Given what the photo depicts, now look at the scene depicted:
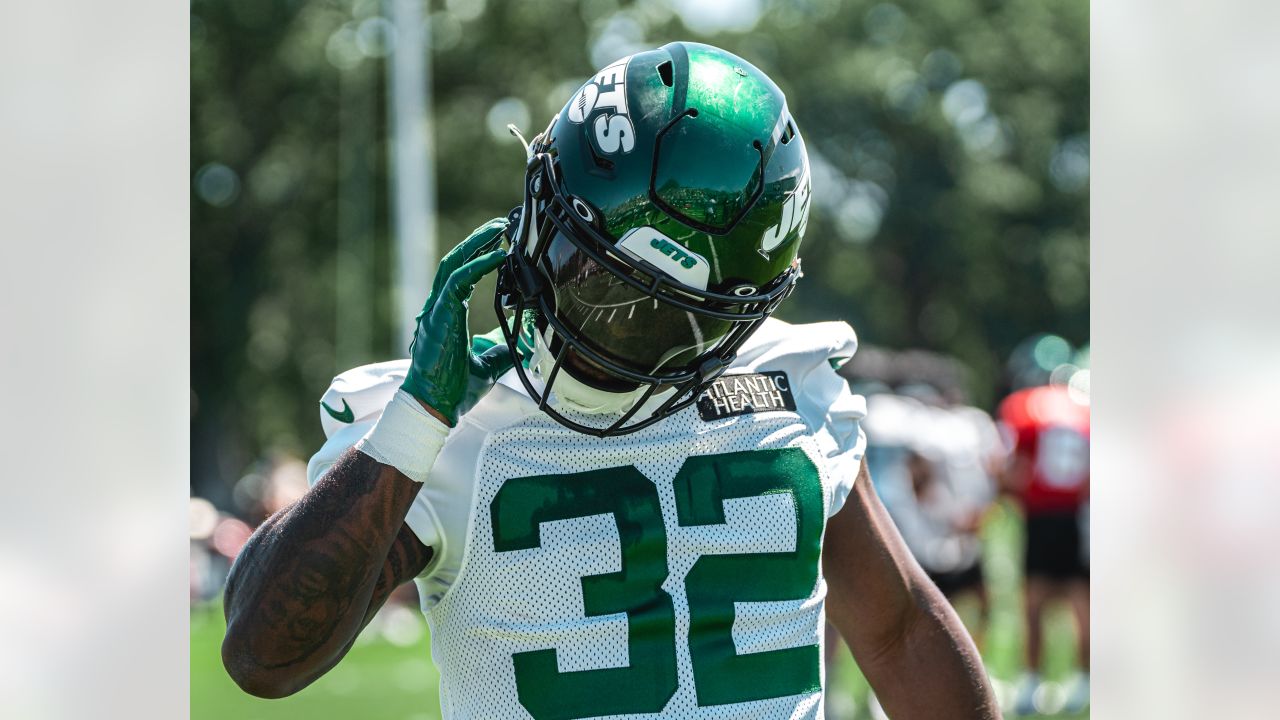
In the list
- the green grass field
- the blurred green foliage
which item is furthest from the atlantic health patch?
the blurred green foliage

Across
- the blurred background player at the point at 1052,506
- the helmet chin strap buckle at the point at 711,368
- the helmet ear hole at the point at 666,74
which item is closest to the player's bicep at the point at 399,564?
the helmet chin strap buckle at the point at 711,368

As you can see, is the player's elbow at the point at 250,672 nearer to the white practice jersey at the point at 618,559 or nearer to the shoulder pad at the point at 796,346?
the white practice jersey at the point at 618,559

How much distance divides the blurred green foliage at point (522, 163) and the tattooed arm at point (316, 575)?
21.0 metres

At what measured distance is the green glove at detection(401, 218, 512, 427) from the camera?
1702mm

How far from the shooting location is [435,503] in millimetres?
1853

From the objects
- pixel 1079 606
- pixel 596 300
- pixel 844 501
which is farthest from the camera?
pixel 1079 606

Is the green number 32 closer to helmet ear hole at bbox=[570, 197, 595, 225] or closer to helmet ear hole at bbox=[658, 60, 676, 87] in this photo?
helmet ear hole at bbox=[570, 197, 595, 225]

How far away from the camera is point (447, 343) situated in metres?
1.71

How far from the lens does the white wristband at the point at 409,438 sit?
169 centimetres

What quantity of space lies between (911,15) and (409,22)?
59.7 ft

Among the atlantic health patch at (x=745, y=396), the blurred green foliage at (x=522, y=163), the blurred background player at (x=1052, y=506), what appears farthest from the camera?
the blurred green foliage at (x=522, y=163)

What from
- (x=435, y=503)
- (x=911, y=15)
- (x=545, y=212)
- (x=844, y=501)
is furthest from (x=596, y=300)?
(x=911, y=15)

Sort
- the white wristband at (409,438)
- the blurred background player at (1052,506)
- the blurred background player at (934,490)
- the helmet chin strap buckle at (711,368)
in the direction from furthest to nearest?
the blurred background player at (934,490) < the blurred background player at (1052,506) < the helmet chin strap buckle at (711,368) < the white wristband at (409,438)
